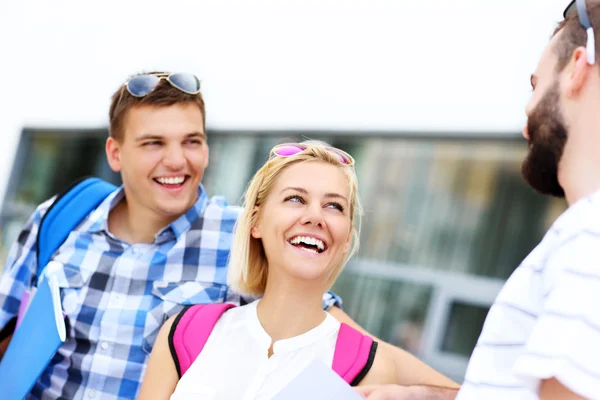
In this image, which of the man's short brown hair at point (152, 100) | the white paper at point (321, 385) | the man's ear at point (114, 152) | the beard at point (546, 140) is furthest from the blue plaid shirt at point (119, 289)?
the beard at point (546, 140)

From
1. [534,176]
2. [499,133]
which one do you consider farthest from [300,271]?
[499,133]

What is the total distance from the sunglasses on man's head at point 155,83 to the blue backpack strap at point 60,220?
421 mm

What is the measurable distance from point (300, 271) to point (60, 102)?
839cm

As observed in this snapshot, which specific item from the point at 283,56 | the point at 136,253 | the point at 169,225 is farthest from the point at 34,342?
the point at 283,56

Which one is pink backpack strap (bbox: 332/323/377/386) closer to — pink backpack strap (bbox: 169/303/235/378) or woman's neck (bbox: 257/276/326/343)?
woman's neck (bbox: 257/276/326/343)

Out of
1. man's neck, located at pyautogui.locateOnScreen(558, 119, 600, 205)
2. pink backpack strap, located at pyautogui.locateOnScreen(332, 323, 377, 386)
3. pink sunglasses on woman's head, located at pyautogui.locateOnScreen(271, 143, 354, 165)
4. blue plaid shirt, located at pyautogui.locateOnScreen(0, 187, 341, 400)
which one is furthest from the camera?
blue plaid shirt, located at pyautogui.locateOnScreen(0, 187, 341, 400)

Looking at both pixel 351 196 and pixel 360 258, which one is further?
pixel 360 258

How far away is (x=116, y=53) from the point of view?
899 centimetres

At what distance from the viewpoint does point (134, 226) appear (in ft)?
8.37

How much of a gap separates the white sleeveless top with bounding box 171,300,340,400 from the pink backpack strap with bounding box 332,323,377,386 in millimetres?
25

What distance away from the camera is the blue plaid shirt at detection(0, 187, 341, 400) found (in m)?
2.27

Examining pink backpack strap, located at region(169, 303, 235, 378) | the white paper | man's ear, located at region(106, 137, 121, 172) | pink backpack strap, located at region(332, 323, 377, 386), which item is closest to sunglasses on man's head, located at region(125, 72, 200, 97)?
man's ear, located at region(106, 137, 121, 172)

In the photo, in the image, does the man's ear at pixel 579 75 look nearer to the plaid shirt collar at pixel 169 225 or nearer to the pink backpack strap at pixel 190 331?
the pink backpack strap at pixel 190 331

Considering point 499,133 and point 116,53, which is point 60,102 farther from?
point 499,133
